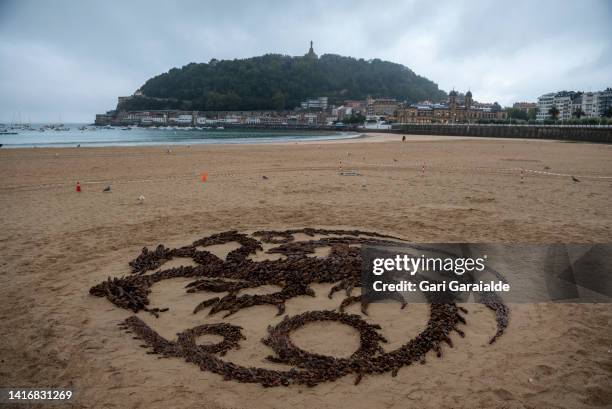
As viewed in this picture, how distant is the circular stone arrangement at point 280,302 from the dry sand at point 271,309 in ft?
0.48

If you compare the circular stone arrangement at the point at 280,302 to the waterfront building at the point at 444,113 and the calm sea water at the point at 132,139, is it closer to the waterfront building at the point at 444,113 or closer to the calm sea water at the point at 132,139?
the calm sea water at the point at 132,139

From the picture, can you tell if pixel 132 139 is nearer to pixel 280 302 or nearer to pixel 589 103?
pixel 280 302

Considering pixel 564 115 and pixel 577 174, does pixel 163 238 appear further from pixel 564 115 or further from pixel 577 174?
pixel 564 115

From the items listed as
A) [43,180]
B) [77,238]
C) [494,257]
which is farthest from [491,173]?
[43,180]

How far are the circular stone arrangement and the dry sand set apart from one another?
147 millimetres

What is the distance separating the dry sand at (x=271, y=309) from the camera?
392 cm

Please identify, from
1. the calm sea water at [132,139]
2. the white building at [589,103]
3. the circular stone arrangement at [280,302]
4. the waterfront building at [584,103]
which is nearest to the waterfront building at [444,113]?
the waterfront building at [584,103]

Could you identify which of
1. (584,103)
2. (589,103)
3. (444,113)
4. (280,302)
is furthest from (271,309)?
(584,103)

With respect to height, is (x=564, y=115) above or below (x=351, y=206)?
above

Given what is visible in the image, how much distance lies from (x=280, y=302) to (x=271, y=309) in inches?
8.0

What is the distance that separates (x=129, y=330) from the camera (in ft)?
16.9

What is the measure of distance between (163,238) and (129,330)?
4358 millimetres

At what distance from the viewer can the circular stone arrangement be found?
4328 mm

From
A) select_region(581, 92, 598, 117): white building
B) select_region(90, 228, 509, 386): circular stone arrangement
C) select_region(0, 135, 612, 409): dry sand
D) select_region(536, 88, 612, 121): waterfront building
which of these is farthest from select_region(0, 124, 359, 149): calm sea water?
select_region(581, 92, 598, 117): white building
